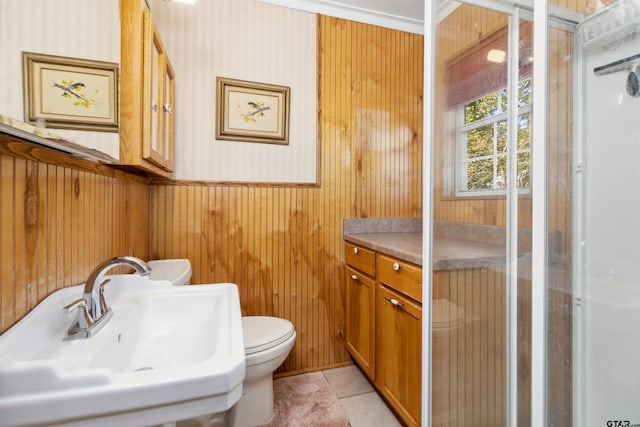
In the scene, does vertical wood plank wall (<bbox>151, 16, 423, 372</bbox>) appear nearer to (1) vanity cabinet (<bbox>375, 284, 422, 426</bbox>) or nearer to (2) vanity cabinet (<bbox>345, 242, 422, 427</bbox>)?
(2) vanity cabinet (<bbox>345, 242, 422, 427</bbox>)

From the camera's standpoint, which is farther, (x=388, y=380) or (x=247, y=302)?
(x=247, y=302)

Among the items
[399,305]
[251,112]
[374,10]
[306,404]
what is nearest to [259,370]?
[306,404]

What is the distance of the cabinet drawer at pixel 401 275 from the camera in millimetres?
1287

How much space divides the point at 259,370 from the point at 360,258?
0.85 m

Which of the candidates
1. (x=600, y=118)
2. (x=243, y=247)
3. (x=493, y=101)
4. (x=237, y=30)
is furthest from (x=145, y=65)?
(x=600, y=118)

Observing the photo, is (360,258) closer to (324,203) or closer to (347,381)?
(324,203)

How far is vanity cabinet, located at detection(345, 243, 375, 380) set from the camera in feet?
5.63

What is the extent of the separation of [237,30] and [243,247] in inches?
54.9

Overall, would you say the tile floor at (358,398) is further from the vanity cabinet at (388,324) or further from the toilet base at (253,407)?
the toilet base at (253,407)

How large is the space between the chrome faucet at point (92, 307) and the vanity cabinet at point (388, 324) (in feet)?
3.53

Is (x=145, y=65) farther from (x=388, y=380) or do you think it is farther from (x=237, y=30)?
(x=388, y=380)

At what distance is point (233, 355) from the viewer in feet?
1.85

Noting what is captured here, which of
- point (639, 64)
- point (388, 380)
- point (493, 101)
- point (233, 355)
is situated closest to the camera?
point (233, 355)

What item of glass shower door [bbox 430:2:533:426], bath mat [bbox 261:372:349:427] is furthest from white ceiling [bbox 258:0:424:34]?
bath mat [bbox 261:372:349:427]
